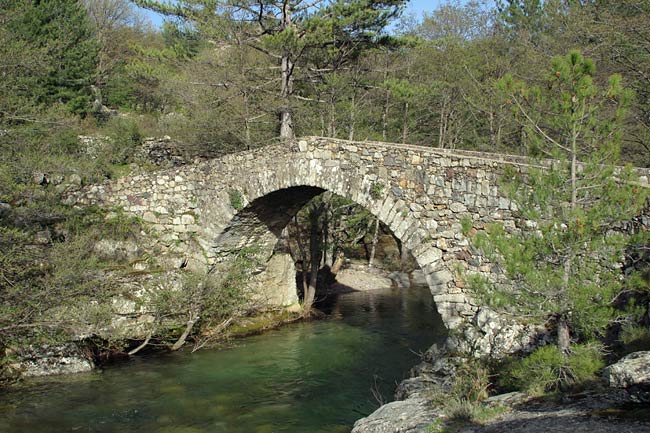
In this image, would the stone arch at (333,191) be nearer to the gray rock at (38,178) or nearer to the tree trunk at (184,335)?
the gray rock at (38,178)

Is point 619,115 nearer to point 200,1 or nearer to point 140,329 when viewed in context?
point 140,329

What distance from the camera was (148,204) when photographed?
12297 mm

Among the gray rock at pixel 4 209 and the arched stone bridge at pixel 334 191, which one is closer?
the arched stone bridge at pixel 334 191

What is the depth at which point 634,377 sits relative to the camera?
453 centimetres

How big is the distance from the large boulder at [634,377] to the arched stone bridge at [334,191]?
5.89ft

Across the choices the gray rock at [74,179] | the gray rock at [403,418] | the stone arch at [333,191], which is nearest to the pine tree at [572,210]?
the stone arch at [333,191]

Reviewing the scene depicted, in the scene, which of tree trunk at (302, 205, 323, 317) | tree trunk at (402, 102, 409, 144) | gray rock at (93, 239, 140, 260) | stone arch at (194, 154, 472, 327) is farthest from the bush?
tree trunk at (402, 102, 409, 144)

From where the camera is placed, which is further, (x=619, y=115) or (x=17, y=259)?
(x=17, y=259)

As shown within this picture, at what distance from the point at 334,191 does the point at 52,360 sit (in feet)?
18.1

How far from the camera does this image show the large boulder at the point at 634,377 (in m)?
4.46

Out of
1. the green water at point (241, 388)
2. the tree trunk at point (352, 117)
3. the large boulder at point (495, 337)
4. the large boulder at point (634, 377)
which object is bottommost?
the green water at point (241, 388)

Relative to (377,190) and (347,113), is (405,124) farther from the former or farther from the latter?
(377,190)

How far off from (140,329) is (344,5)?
27.6ft

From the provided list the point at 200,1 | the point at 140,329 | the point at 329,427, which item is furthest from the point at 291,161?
the point at 200,1
